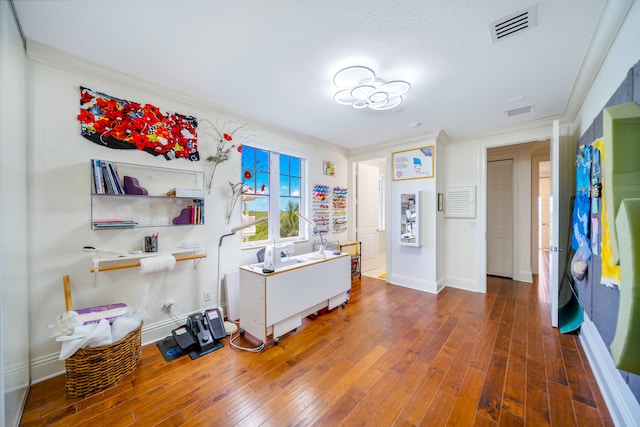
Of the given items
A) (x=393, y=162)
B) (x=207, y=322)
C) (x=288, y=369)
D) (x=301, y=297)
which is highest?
(x=393, y=162)

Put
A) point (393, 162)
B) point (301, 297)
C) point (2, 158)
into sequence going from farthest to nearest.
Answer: point (393, 162) < point (301, 297) < point (2, 158)

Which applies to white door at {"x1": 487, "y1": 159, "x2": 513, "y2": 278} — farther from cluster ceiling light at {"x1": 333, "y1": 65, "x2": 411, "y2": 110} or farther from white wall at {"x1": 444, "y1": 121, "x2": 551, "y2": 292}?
cluster ceiling light at {"x1": 333, "y1": 65, "x2": 411, "y2": 110}

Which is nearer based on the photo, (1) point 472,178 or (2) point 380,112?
(2) point 380,112

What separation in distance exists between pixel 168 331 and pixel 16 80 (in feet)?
7.73

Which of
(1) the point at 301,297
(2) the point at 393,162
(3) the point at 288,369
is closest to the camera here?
(3) the point at 288,369

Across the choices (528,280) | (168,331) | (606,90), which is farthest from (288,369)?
(528,280)

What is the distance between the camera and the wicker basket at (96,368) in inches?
67.1

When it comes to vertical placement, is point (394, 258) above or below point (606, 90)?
below

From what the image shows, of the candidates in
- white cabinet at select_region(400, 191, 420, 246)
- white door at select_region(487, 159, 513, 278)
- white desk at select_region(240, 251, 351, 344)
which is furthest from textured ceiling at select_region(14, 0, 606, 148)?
white door at select_region(487, 159, 513, 278)

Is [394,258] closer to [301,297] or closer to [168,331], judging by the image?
[301,297]

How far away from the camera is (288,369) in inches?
78.7

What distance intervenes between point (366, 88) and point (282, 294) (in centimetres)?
217

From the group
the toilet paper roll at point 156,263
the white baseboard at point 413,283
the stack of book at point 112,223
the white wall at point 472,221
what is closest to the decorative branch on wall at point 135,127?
the stack of book at point 112,223

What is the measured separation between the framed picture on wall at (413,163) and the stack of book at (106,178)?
3809mm
